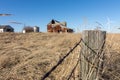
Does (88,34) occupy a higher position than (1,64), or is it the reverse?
(88,34)

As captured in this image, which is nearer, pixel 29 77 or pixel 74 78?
pixel 74 78

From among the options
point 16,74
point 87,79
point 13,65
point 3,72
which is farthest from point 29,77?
point 87,79

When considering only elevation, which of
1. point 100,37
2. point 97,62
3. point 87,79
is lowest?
point 87,79

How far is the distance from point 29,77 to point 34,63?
921 millimetres

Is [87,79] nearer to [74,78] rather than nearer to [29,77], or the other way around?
[74,78]

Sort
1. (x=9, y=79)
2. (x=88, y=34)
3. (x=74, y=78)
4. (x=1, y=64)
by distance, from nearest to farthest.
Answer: (x=88, y=34) → (x=74, y=78) → (x=9, y=79) → (x=1, y=64)

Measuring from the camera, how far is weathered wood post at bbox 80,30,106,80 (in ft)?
7.48

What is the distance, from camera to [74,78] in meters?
2.90

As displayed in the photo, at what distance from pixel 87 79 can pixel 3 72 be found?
2.25 metres

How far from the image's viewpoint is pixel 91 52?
229 centimetres

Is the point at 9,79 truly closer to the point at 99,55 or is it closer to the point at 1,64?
the point at 1,64

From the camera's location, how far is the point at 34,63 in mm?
4590

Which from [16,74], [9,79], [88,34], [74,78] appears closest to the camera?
[88,34]

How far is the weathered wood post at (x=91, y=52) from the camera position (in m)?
2.28
